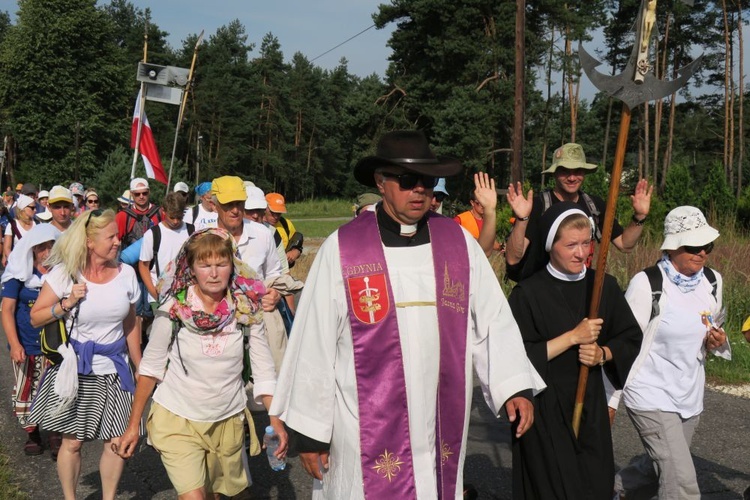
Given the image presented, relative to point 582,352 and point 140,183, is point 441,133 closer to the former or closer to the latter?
point 140,183

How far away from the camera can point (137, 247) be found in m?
7.14

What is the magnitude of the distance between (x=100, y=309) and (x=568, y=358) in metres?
2.64

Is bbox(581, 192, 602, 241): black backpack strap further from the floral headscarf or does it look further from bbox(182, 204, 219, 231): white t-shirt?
bbox(182, 204, 219, 231): white t-shirt

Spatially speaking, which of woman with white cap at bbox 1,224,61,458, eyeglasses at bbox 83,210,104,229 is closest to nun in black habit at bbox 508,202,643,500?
eyeglasses at bbox 83,210,104,229

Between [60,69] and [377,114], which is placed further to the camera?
[60,69]

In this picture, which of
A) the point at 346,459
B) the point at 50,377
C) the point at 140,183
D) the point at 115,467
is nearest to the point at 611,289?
the point at 346,459

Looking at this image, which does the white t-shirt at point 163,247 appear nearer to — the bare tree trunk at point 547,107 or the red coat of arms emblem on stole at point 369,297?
the red coat of arms emblem on stole at point 369,297

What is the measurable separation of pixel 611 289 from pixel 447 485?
4.56 feet

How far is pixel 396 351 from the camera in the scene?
10.7 ft

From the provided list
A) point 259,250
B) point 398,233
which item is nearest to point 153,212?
point 259,250

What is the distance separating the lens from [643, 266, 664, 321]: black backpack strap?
4.22m

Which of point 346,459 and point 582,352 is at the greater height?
point 582,352

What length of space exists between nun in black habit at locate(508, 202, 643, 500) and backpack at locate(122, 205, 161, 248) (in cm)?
560

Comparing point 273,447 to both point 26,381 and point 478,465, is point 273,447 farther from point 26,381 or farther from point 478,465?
point 26,381
